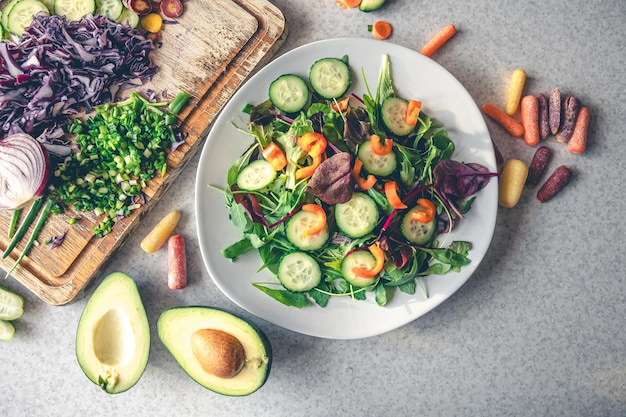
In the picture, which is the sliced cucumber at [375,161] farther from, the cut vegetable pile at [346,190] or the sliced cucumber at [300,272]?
the sliced cucumber at [300,272]

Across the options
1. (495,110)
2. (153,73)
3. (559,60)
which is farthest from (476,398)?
(153,73)

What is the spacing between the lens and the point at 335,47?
6.24ft

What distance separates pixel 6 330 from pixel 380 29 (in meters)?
1.91

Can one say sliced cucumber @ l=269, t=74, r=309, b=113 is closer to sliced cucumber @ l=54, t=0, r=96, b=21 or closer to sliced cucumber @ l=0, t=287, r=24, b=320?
sliced cucumber @ l=54, t=0, r=96, b=21

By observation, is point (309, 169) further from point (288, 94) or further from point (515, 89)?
point (515, 89)

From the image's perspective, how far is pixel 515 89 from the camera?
2033 mm

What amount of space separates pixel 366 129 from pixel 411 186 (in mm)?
251

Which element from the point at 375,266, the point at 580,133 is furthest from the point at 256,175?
the point at 580,133

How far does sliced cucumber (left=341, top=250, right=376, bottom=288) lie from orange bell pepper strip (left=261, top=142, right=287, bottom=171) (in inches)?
15.4

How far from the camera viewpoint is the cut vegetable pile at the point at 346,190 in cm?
179

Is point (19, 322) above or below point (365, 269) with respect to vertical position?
below

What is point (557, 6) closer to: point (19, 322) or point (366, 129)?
point (366, 129)

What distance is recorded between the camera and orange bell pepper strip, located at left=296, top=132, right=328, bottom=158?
1767 mm

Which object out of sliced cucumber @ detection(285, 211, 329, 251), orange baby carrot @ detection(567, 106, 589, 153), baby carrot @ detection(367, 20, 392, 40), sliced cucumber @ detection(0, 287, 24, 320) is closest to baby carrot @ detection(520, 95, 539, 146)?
orange baby carrot @ detection(567, 106, 589, 153)
